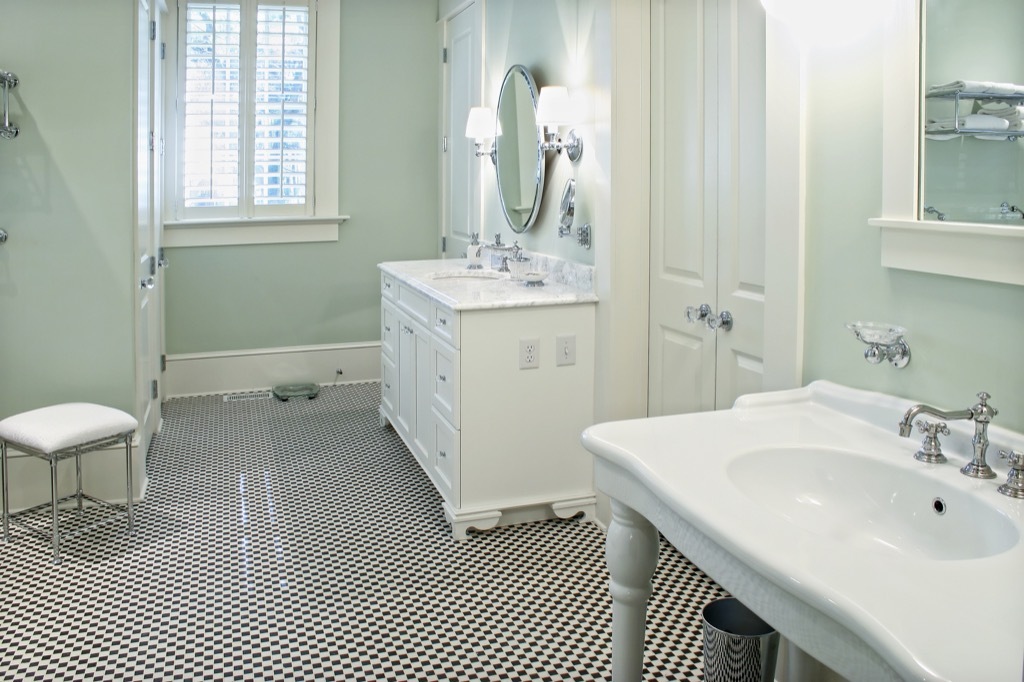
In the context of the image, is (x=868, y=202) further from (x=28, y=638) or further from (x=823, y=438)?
(x=28, y=638)


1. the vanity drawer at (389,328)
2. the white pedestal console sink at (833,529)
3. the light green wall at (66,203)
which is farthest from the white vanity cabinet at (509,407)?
the white pedestal console sink at (833,529)

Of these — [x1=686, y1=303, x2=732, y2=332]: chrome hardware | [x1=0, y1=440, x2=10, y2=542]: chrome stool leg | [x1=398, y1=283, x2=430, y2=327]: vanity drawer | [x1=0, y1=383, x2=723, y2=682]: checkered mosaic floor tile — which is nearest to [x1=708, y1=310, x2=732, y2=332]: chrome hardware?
[x1=686, y1=303, x2=732, y2=332]: chrome hardware

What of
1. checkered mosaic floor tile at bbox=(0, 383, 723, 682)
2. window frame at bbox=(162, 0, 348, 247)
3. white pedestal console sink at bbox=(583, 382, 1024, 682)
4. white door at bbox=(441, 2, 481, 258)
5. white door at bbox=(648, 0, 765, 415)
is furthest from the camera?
window frame at bbox=(162, 0, 348, 247)

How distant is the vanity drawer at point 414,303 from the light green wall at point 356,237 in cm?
157

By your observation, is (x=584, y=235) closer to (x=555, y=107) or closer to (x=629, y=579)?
(x=555, y=107)

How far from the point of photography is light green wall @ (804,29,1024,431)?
5.50 feet

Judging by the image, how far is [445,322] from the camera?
3352 millimetres

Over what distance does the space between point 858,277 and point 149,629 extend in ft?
6.85

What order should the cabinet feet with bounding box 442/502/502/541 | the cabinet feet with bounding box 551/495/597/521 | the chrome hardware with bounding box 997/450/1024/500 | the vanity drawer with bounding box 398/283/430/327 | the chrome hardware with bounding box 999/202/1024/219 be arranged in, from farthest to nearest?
1. the vanity drawer with bounding box 398/283/430/327
2. the cabinet feet with bounding box 551/495/597/521
3. the cabinet feet with bounding box 442/502/502/541
4. the chrome hardware with bounding box 999/202/1024/219
5. the chrome hardware with bounding box 997/450/1024/500

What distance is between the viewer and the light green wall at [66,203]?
130 inches

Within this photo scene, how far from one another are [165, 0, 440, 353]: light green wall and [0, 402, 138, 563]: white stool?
2040 mm

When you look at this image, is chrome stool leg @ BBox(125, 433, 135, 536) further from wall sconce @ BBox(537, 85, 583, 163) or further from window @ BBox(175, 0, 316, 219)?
window @ BBox(175, 0, 316, 219)

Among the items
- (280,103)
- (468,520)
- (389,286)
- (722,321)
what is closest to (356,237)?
(280,103)

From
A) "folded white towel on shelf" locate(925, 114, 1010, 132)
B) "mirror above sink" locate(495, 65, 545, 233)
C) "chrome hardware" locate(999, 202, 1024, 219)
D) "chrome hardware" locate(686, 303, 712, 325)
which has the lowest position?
"chrome hardware" locate(686, 303, 712, 325)
